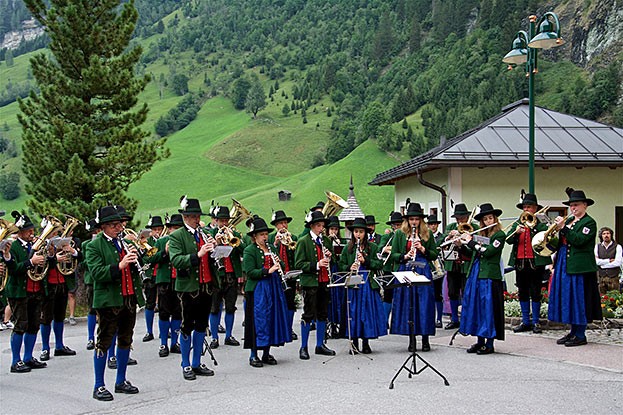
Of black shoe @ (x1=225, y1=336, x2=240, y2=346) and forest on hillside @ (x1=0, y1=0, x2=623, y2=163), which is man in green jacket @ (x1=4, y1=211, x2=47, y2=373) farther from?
forest on hillside @ (x1=0, y1=0, x2=623, y2=163)

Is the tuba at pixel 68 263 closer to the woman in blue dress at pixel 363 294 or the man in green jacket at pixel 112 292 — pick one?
the man in green jacket at pixel 112 292

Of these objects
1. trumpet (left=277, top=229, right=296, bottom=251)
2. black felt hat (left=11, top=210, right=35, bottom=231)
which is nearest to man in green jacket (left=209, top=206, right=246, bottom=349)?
trumpet (left=277, top=229, right=296, bottom=251)

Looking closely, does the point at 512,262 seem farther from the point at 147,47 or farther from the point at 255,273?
the point at 147,47

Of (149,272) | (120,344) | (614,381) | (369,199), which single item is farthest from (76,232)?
(369,199)

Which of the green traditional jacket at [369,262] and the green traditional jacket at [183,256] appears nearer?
the green traditional jacket at [183,256]

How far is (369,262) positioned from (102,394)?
4271 mm

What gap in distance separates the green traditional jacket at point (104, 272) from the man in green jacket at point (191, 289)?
83 centimetres

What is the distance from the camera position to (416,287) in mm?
9445

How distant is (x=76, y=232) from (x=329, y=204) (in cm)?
945

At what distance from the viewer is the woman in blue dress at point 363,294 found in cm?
925

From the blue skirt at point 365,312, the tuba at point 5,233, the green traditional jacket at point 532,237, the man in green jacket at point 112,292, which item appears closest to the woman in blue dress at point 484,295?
the blue skirt at point 365,312

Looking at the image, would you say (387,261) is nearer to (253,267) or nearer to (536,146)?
(253,267)

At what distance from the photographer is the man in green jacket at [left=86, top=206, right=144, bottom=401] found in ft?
22.6

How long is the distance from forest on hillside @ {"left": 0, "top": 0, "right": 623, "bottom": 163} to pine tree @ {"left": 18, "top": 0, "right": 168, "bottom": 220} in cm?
4418
